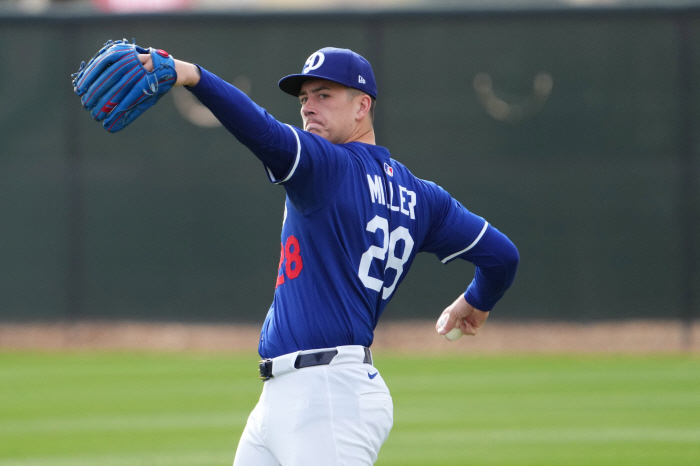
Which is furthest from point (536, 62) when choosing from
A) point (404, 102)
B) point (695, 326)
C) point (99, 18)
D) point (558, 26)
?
point (99, 18)

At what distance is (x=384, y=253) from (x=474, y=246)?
1.87 ft

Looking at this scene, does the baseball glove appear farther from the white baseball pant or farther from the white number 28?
the white baseball pant

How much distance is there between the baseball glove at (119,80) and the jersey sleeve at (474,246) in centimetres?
117

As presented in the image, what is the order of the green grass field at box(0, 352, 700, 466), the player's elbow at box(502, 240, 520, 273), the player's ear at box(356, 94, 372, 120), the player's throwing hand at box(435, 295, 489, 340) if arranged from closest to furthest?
1. the player's ear at box(356, 94, 372, 120)
2. the player's elbow at box(502, 240, 520, 273)
3. the player's throwing hand at box(435, 295, 489, 340)
4. the green grass field at box(0, 352, 700, 466)

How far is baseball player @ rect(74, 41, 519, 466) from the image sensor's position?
8.50ft

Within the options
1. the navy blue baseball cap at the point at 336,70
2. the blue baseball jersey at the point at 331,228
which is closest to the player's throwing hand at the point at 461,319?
the blue baseball jersey at the point at 331,228

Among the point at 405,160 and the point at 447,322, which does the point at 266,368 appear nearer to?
the point at 447,322

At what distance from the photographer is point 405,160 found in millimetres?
10742

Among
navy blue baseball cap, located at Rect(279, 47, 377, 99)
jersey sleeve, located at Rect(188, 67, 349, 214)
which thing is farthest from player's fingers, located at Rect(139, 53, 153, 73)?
navy blue baseball cap, located at Rect(279, 47, 377, 99)

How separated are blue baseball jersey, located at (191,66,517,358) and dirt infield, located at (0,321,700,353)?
7.37m

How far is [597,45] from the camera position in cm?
1083

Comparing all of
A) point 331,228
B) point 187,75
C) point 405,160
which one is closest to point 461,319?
point 331,228

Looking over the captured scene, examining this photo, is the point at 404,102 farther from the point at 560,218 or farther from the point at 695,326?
the point at 695,326

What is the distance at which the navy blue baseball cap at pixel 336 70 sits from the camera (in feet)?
9.92
